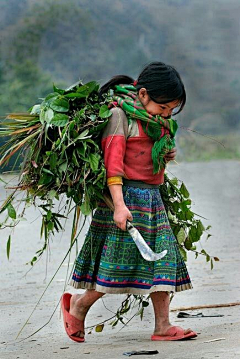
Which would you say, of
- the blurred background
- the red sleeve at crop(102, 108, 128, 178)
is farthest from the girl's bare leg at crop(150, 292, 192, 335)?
the blurred background

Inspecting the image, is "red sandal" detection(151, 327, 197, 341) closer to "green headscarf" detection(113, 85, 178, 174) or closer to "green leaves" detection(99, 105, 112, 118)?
"green headscarf" detection(113, 85, 178, 174)

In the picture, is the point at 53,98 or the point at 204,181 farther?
the point at 204,181

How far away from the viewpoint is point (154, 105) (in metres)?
3.68

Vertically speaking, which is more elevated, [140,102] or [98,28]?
[98,28]

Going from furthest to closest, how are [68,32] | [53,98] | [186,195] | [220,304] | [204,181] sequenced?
[68,32], [204,181], [220,304], [186,195], [53,98]

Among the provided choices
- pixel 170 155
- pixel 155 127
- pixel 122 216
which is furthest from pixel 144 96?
pixel 122 216

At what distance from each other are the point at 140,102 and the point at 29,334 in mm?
1314

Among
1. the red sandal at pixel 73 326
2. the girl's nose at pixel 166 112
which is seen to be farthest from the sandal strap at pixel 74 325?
the girl's nose at pixel 166 112

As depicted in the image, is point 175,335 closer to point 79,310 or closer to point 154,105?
point 79,310

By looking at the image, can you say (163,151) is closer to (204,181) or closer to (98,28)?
(204,181)

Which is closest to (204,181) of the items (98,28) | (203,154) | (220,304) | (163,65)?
(203,154)

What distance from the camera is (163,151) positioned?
11.9 feet

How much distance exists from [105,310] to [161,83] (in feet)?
5.14

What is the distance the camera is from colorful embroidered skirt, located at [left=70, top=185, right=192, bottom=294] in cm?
365
